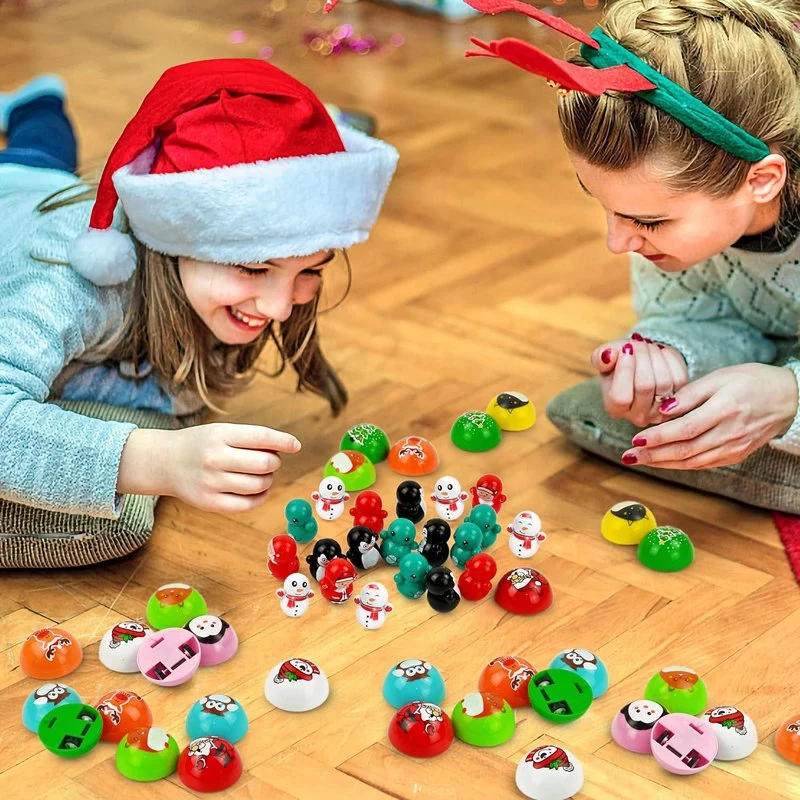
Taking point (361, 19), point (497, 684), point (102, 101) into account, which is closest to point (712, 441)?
point (497, 684)

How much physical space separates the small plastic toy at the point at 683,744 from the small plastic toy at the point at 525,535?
29 cm

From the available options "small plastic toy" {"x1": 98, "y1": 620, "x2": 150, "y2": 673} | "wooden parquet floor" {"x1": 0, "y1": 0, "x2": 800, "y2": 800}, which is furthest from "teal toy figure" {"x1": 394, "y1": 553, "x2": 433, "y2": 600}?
"small plastic toy" {"x1": 98, "y1": 620, "x2": 150, "y2": 673}

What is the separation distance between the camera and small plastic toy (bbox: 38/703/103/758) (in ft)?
3.28

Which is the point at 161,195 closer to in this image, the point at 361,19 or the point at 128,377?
the point at 128,377

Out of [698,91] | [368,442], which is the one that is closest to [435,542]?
[368,442]

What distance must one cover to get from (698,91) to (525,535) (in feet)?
1.42

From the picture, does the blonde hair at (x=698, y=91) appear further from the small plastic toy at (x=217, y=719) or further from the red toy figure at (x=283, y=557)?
the small plastic toy at (x=217, y=719)

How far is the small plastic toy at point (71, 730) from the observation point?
3.28ft

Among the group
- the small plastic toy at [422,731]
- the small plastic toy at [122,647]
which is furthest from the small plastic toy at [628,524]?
the small plastic toy at [122,647]

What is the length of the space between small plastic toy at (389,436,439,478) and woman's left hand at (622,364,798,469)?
0.77 ft

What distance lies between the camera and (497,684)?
106 cm

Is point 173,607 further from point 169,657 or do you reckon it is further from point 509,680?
point 509,680

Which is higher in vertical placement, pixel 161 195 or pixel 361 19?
pixel 161 195

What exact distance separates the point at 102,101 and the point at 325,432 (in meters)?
1.36
